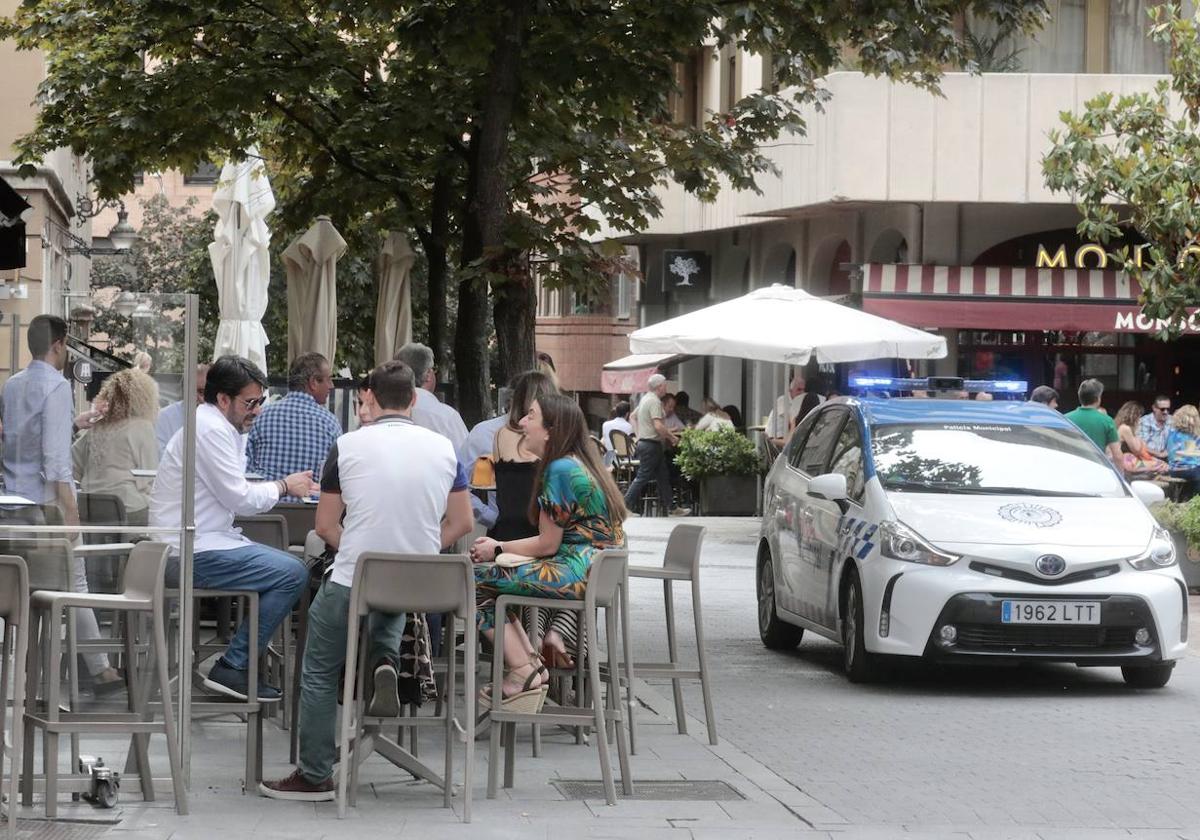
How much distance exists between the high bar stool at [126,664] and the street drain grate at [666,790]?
1.72 meters

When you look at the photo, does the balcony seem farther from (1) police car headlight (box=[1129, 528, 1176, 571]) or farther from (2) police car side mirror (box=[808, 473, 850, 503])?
(1) police car headlight (box=[1129, 528, 1176, 571])

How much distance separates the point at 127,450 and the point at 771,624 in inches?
282

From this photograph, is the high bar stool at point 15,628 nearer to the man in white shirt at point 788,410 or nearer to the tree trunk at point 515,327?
the tree trunk at point 515,327

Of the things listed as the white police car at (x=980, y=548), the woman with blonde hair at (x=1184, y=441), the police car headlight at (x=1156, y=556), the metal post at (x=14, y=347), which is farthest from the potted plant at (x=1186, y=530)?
the metal post at (x=14, y=347)

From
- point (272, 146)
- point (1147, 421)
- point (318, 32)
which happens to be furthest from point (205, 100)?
point (1147, 421)

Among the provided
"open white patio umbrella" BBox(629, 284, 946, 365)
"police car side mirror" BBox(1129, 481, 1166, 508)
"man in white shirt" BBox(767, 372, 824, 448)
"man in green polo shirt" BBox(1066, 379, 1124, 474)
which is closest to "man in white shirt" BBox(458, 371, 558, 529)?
"police car side mirror" BBox(1129, 481, 1166, 508)

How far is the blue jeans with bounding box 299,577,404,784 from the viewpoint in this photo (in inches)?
335

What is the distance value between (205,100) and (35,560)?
10.4m

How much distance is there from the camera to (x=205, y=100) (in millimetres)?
18141

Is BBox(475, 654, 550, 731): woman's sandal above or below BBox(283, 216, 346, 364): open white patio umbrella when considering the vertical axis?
below

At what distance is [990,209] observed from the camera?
29.6 meters

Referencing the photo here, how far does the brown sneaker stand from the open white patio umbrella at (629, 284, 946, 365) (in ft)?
47.4

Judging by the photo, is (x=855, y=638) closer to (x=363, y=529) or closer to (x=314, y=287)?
(x=363, y=529)

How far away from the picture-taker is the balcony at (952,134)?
2786 centimetres
